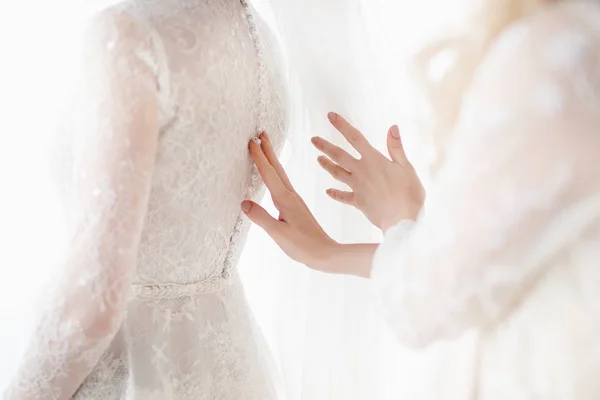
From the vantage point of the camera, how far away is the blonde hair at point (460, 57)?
0.76 meters

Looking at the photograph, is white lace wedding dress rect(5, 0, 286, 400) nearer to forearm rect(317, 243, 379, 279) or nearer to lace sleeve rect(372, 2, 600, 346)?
forearm rect(317, 243, 379, 279)

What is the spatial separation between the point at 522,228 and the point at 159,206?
0.41 metres

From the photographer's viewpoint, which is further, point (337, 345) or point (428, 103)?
point (337, 345)

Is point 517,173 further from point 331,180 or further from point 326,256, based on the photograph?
point 331,180

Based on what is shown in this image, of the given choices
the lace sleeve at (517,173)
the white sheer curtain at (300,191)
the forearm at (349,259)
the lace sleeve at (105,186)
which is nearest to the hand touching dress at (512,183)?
the lace sleeve at (517,173)

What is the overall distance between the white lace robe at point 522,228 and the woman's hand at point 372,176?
0.52 ft

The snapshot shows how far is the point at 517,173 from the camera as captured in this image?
27.9 inches

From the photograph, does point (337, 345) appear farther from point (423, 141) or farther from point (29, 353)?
point (29, 353)

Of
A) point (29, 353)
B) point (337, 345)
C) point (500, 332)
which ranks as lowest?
point (500, 332)

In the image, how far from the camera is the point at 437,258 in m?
0.76

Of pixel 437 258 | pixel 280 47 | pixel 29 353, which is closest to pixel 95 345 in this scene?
pixel 29 353

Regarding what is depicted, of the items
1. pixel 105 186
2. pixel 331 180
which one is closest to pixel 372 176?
pixel 331 180

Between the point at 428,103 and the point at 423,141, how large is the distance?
0.87 feet

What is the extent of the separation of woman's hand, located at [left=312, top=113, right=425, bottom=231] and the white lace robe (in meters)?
0.16
